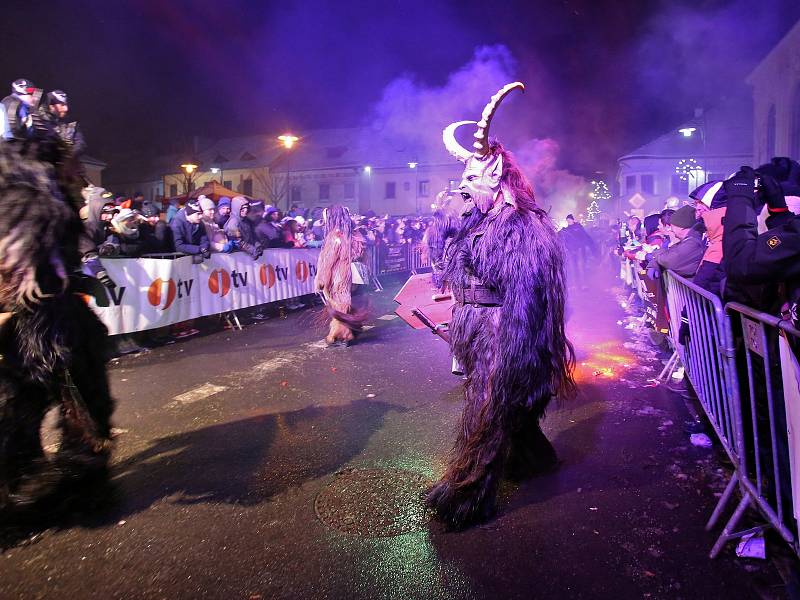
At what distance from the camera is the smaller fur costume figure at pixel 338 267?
26.1 feet

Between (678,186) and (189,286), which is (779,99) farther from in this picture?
(189,286)

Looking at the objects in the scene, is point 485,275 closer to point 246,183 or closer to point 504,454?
point 504,454

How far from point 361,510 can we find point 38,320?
2.23 m

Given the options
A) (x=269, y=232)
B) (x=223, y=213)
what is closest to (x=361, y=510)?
(x=223, y=213)

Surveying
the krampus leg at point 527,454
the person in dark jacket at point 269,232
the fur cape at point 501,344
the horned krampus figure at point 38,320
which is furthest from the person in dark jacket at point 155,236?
the krampus leg at point 527,454

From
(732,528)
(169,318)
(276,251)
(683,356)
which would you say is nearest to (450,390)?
(683,356)

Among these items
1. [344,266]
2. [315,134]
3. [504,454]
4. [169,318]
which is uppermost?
[315,134]

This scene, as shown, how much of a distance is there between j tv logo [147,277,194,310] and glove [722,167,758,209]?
24.6 ft

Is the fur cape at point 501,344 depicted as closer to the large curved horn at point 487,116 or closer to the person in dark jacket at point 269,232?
the large curved horn at point 487,116

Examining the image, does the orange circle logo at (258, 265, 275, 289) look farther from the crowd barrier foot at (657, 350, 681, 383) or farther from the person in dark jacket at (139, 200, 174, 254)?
the crowd barrier foot at (657, 350, 681, 383)

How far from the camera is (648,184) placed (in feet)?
152

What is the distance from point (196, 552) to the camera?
2.85 metres

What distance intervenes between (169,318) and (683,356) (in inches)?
286

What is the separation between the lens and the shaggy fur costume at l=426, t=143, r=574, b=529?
303 centimetres
